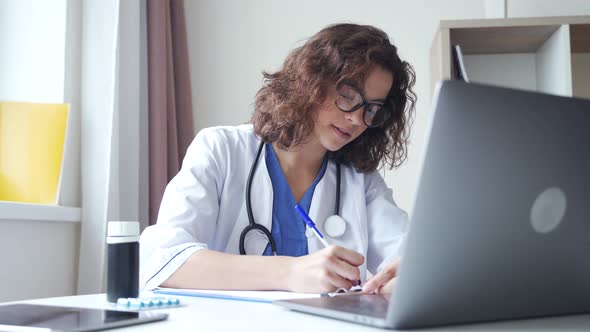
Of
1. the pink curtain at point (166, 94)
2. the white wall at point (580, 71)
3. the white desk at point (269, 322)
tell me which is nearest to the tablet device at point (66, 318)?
the white desk at point (269, 322)

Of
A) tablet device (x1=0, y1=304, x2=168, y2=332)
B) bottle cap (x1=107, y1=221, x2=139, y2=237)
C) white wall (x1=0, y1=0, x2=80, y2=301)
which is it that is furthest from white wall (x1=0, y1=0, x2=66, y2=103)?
tablet device (x1=0, y1=304, x2=168, y2=332)

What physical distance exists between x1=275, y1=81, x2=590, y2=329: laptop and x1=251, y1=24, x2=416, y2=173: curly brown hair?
0.90 m

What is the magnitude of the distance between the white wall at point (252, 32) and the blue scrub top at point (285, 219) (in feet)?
4.10

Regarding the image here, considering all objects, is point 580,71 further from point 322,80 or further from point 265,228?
point 265,228

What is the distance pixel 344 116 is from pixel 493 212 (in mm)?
948

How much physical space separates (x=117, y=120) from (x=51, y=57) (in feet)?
0.92

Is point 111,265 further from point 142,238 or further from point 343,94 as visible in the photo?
point 343,94

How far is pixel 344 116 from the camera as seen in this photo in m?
1.57

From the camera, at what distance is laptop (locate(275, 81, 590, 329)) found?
1.95 ft

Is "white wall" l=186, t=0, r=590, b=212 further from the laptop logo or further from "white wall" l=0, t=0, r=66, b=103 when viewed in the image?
the laptop logo

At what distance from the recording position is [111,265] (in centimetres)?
96

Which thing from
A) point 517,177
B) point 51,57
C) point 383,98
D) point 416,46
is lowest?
point 517,177

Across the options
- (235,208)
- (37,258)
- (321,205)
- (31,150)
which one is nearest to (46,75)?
(31,150)

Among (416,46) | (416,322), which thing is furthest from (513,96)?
(416,46)
